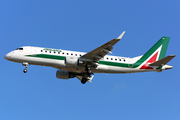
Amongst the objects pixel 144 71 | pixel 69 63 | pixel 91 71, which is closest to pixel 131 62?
pixel 144 71

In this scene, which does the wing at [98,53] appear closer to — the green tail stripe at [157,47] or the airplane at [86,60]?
the airplane at [86,60]

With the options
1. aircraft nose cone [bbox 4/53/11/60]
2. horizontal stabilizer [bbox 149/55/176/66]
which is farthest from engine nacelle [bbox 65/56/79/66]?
horizontal stabilizer [bbox 149/55/176/66]

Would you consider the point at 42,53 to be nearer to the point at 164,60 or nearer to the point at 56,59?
the point at 56,59

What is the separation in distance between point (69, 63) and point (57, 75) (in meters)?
5.92

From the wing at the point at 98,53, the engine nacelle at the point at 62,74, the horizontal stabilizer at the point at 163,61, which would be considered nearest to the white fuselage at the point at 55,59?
the wing at the point at 98,53

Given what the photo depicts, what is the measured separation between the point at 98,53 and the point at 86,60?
2.00 metres

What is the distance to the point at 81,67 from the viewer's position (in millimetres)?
39750

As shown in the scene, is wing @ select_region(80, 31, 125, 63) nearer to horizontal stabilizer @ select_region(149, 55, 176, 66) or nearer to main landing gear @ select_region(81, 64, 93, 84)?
main landing gear @ select_region(81, 64, 93, 84)

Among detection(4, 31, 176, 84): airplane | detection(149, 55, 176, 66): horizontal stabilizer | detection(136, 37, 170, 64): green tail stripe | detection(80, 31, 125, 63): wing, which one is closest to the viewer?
detection(80, 31, 125, 63): wing

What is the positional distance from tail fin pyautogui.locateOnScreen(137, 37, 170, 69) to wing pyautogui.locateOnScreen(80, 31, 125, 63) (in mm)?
6350

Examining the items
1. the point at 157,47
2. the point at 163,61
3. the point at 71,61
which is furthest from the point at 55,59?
the point at 157,47

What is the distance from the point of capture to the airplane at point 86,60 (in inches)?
1528

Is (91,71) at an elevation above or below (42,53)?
below

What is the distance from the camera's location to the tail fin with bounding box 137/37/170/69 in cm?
4189
